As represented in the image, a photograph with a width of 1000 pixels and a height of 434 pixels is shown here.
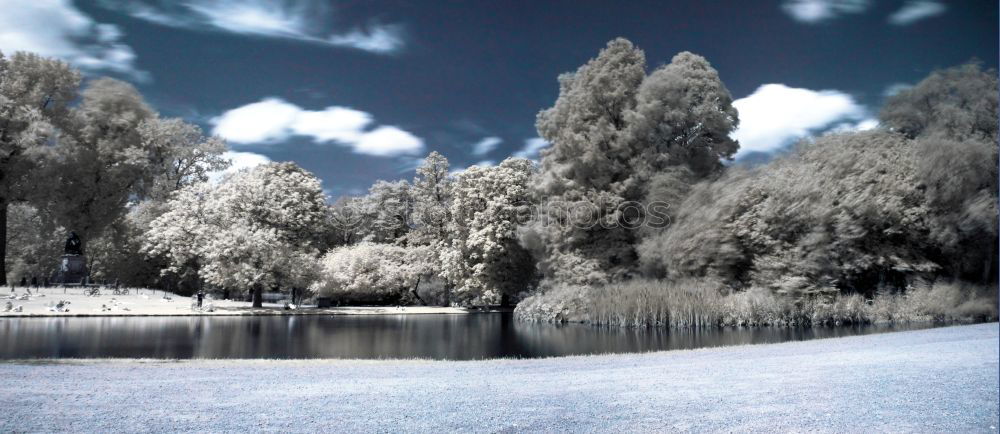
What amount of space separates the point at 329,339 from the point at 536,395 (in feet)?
32.0

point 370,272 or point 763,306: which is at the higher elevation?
point 370,272

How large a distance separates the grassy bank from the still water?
1295 mm

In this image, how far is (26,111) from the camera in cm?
1305

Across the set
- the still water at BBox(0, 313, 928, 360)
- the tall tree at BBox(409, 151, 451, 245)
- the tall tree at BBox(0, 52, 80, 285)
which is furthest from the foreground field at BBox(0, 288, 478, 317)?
the tall tree at BBox(409, 151, 451, 245)

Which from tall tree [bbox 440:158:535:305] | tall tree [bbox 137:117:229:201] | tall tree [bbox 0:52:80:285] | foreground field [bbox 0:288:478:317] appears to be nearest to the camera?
tall tree [bbox 0:52:80:285]

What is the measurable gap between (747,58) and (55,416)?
1745 centimetres

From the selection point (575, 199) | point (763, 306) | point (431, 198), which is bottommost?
point (763, 306)

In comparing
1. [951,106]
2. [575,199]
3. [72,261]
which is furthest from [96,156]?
[951,106]

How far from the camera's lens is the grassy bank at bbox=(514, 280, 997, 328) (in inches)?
615

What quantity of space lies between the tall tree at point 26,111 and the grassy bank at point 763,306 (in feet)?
51.6

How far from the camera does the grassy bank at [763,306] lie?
1562 centimetres

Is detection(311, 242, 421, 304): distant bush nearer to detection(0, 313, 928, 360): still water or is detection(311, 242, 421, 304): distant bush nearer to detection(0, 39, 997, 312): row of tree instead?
detection(0, 39, 997, 312): row of tree

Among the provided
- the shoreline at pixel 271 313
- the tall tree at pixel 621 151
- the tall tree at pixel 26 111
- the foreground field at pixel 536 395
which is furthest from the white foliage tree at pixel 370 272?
the foreground field at pixel 536 395

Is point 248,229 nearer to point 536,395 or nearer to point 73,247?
point 73,247
